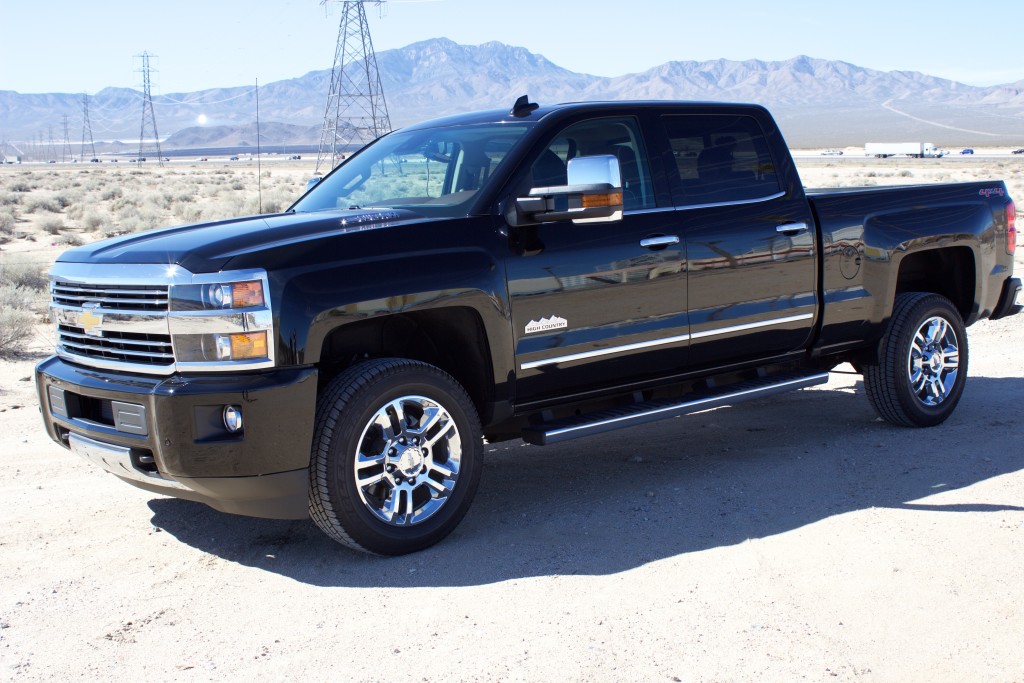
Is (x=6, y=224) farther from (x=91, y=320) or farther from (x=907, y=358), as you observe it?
(x=907, y=358)

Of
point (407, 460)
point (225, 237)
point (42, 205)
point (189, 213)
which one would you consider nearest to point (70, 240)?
point (189, 213)

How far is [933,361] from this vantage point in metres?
6.97

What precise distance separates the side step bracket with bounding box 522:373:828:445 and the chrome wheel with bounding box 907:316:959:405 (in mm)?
862

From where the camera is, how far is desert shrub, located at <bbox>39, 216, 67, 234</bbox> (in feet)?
81.6

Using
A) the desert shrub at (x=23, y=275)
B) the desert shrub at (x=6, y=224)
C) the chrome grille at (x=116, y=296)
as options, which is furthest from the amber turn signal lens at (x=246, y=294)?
the desert shrub at (x=6, y=224)

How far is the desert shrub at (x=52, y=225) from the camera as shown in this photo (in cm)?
2488

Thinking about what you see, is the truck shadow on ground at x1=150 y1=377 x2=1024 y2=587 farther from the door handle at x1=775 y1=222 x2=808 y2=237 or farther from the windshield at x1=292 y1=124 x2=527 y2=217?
the windshield at x1=292 y1=124 x2=527 y2=217

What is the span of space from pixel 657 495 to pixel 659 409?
17.7 inches

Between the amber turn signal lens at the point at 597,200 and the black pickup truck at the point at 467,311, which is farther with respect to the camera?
the amber turn signal lens at the point at 597,200

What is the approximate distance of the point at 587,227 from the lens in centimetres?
528

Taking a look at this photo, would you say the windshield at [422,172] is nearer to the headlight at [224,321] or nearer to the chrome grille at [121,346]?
the headlight at [224,321]

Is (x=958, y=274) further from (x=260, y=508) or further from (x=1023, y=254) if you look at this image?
(x=1023, y=254)

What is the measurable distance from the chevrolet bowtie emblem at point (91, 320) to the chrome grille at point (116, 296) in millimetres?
28

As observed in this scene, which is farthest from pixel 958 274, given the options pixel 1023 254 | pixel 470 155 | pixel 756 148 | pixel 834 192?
pixel 1023 254
